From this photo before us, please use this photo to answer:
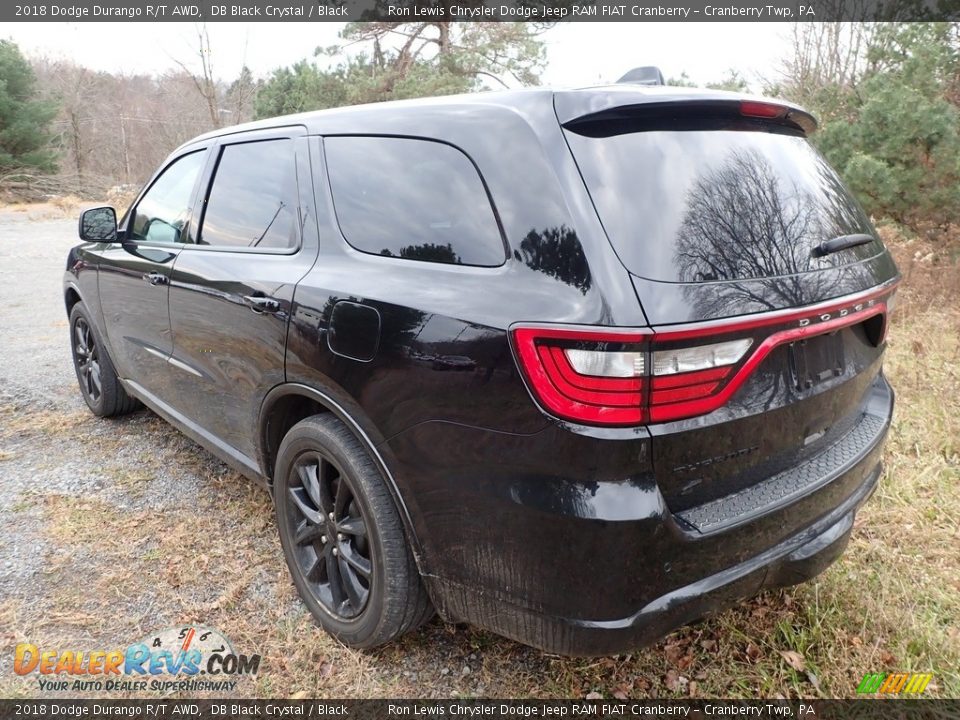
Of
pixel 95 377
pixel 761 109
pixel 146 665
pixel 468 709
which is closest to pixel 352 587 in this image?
pixel 468 709

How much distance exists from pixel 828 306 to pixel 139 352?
3.35 meters

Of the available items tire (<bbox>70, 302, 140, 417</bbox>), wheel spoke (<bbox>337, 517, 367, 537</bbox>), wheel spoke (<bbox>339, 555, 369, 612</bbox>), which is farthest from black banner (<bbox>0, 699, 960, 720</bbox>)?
tire (<bbox>70, 302, 140, 417</bbox>)

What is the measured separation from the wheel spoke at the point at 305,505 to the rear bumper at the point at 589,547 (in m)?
0.62

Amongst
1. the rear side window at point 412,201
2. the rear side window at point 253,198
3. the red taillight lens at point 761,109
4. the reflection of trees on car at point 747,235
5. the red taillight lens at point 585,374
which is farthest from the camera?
the rear side window at point 253,198

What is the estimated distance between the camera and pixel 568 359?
1498mm

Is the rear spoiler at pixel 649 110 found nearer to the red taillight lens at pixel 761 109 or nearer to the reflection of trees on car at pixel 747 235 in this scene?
the red taillight lens at pixel 761 109

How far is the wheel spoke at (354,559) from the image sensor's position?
2146 mm

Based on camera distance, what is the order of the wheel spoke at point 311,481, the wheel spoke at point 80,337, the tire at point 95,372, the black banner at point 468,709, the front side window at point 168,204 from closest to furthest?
the black banner at point 468,709
the wheel spoke at point 311,481
the front side window at point 168,204
the tire at point 95,372
the wheel spoke at point 80,337

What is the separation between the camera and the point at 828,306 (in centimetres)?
175

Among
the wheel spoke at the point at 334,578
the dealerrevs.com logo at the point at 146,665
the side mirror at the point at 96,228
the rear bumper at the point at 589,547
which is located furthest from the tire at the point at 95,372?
the rear bumper at the point at 589,547

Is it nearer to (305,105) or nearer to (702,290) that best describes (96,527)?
(702,290)

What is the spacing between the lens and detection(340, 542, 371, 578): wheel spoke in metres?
2.15

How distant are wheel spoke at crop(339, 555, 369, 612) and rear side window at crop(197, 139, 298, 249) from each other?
1192 mm

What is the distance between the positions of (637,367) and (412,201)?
0.93 metres
